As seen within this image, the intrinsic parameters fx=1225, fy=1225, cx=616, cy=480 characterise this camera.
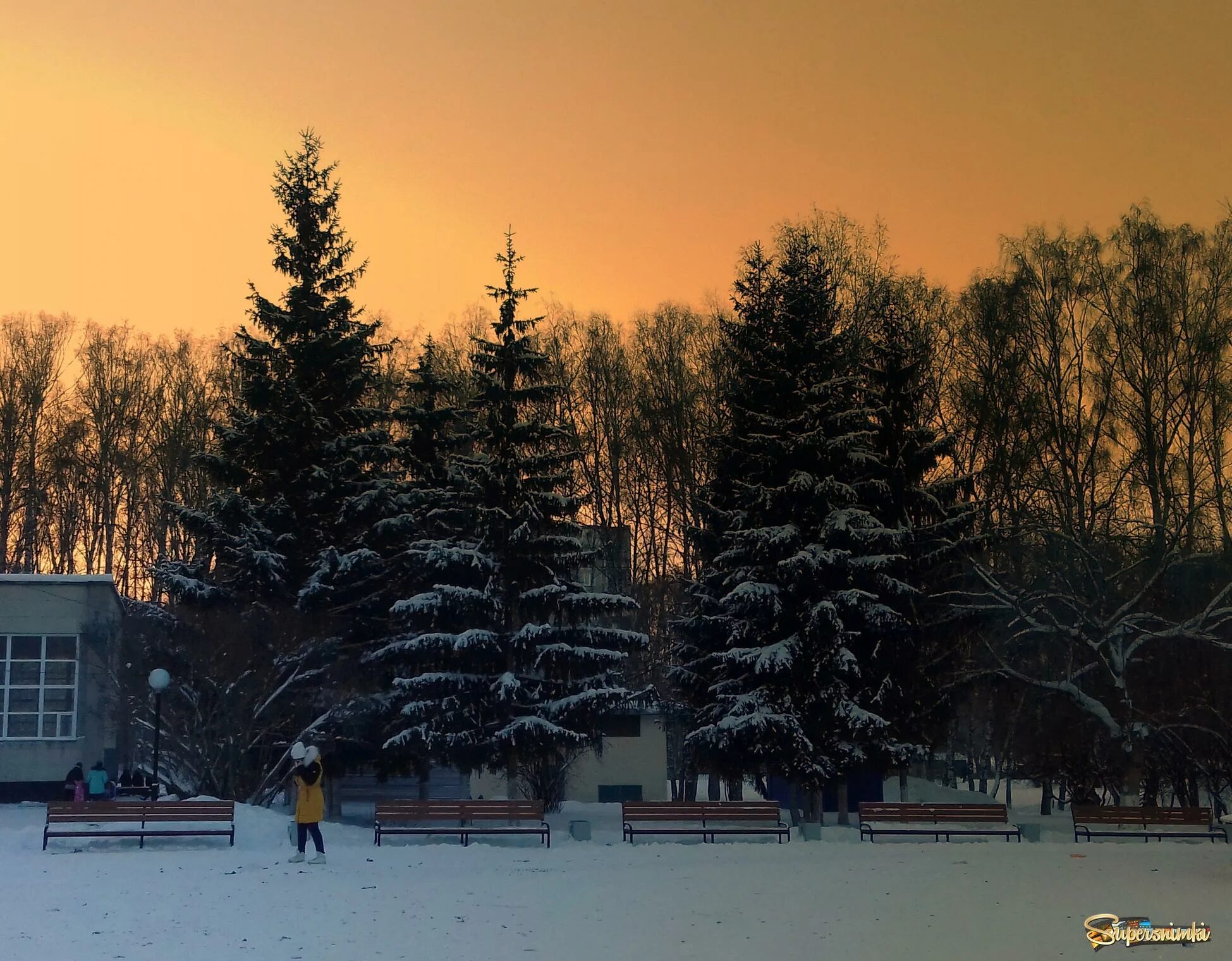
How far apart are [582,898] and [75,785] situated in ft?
47.4

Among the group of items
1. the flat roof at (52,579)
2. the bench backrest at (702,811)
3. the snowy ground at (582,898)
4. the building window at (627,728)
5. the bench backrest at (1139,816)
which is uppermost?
the flat roof at (52,579)

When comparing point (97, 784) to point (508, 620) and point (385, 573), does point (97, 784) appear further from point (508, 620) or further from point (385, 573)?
point (508, 620)

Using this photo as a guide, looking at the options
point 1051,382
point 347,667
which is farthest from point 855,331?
point 347,667

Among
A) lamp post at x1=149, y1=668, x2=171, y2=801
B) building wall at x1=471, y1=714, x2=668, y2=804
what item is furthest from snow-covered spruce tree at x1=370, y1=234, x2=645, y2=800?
building wall at x1=471, y1=714, x2=668, y2=804

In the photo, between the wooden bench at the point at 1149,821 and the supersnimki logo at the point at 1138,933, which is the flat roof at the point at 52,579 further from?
the supersnimki logo at the point at 1138,933

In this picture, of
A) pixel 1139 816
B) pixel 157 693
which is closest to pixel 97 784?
pixel 157 693

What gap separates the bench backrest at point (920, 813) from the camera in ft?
75.2

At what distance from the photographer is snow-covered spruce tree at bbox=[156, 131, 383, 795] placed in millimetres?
24516

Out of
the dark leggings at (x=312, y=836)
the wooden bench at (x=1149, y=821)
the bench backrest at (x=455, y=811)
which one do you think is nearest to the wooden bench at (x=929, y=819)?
the wooden bench at (x=1149, y=821)

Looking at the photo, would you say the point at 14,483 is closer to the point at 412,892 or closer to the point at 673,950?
the point at 412,892

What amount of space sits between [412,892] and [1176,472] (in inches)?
925

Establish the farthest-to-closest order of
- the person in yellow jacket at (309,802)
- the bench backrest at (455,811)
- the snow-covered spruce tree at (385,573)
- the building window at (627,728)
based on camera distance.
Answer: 1. the building window at (627,728)
2. the snow-covered spruce tree at (385,573)
3. the bench backrest at (455,811)
4. the person in yellow jacket at (309,802)

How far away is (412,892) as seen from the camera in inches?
623

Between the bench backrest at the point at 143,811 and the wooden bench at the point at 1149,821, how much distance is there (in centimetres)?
1557
